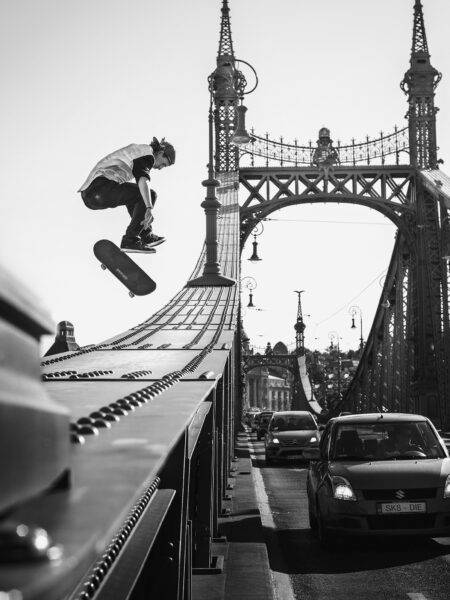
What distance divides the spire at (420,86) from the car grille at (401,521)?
31679mm

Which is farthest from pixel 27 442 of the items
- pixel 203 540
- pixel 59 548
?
pixel 203 540

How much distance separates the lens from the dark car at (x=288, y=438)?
73.7 ft

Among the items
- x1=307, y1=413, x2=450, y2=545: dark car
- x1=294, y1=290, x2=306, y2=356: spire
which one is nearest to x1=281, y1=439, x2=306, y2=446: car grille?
x1=307, y1=413, x2=450, y2=545: dark car

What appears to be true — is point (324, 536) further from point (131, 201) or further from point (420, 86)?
point (420, 86)

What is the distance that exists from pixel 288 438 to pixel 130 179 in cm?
1698

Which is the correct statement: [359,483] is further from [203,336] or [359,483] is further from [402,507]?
[203,336]

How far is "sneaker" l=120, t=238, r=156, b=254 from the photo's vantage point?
23.5 ft

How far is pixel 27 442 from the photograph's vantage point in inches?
43.9

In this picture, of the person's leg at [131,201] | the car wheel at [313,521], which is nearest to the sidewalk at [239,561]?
the car wheel at [313,521]

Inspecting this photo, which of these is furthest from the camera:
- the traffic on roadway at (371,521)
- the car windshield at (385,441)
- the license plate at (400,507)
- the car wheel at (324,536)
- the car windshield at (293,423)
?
the car windshield at (293,423)

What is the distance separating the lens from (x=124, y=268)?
24.6ft

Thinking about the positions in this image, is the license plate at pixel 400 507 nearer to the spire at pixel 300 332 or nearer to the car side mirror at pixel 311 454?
the car side mirror at pixel 311 454

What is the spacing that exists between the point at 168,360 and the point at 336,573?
9.25ft

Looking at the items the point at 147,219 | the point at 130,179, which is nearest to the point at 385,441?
the point at 147,219
